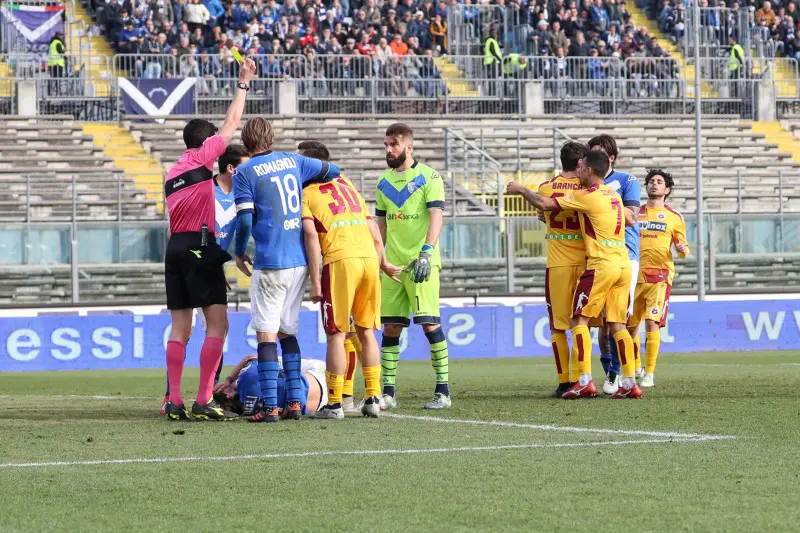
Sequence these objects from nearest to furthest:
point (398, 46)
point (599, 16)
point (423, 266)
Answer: point (423, 266) → point (398, 46) → point (599, 16)

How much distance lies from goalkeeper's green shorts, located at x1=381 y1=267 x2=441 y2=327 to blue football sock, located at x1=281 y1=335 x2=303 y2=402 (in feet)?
3.89

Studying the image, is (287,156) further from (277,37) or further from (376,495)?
(277,37)

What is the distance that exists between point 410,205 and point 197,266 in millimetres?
1757

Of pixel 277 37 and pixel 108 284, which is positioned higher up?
pixel 277 37

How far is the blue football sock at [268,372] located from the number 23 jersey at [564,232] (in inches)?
126

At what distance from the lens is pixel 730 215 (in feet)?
90.1

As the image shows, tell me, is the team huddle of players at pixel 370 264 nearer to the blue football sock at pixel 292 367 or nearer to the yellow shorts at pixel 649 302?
the blue football sock at pixel 292 367

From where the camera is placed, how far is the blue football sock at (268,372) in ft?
32.7

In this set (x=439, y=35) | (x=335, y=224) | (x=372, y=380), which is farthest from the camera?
(x=439, y=35)

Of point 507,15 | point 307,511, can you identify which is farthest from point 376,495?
point 507,15

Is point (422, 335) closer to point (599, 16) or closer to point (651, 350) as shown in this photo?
point (651, 350)

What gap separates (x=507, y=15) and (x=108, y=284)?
55.2 ft

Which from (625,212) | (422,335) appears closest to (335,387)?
(625,212)

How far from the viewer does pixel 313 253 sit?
10094 millimetres
